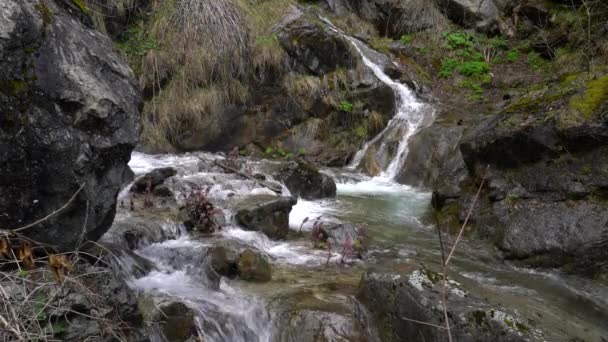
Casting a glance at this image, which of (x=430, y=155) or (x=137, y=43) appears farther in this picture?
(x=137, y=43)

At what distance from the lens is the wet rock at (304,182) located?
718 cm

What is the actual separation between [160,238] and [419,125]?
21.8ft

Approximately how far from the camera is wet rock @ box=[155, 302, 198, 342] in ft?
10.1

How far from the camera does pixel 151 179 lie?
595cm

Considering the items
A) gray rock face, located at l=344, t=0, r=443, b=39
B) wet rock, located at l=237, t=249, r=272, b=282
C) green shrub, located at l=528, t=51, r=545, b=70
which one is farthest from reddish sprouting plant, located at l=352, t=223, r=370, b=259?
gray rock face, located at l=344, t=0, r=443, b=39

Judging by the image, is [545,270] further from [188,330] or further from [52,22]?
[52,22]

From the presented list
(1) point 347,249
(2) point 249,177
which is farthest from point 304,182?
(1) point 347,249

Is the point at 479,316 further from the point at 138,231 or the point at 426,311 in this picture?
the point at 138,231

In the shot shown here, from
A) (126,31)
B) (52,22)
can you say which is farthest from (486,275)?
(126,31)

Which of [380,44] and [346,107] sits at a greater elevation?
[380,44]

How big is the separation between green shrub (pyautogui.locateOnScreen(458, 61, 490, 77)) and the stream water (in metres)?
5.97

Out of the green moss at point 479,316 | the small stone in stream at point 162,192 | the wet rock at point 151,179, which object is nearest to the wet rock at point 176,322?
the green moss at point 479,316

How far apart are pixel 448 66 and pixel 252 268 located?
949cm

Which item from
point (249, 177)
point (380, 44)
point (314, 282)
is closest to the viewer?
point (314, 282)
